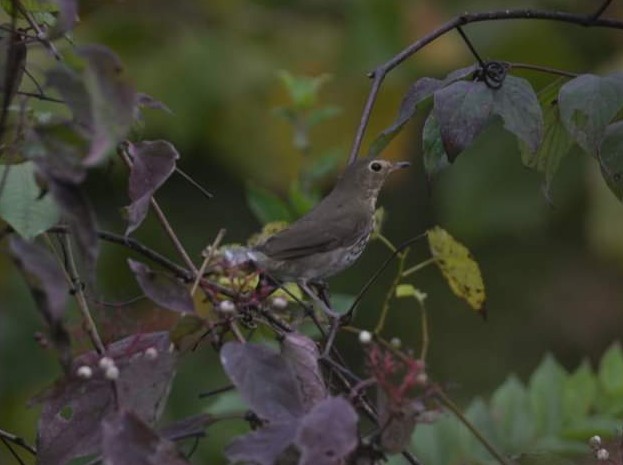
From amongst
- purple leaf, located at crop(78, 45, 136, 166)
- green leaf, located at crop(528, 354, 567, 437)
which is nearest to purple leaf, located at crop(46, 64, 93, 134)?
purple leaf, located at crop(78, 45, 136, 166)

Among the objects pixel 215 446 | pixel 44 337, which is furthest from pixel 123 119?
pixel 215 446

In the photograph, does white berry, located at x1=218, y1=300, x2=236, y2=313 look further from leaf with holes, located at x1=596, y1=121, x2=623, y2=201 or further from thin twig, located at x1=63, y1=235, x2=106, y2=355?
leaf with holes, located at x1=596, y1=121, x2=623, y2=201

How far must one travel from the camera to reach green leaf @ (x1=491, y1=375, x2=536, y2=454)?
2205mm

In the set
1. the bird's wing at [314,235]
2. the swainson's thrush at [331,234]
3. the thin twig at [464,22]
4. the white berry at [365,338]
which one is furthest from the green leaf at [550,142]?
the white berry at [365,338]

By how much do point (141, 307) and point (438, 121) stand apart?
254 centimetres

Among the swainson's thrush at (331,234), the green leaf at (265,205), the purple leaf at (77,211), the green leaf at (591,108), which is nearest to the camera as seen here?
the purple leaf at (77,211)

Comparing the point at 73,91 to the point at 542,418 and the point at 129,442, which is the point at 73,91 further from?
the point at 542,418

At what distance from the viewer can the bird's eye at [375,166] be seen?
201 cm

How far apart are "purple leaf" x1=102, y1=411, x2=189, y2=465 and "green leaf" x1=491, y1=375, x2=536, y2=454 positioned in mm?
1224

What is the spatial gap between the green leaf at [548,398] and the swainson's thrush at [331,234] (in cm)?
45

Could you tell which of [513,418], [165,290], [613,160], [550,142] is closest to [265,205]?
[513,418]

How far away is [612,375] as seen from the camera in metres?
2.30

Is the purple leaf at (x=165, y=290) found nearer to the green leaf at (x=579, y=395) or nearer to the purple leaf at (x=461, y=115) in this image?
the purple leaf at (x=461, y=115)

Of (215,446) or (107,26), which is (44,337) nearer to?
(215,446)
